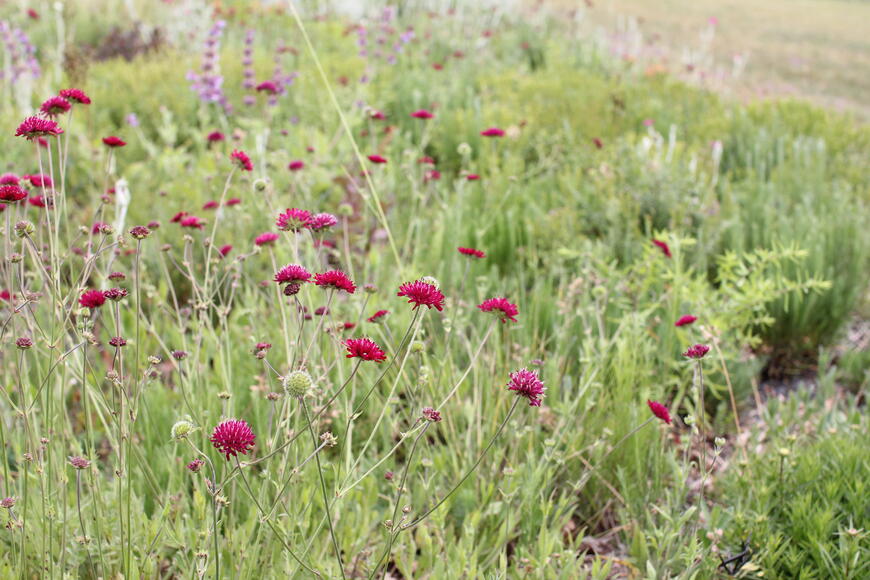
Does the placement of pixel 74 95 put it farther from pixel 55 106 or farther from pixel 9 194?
pixel 9 194

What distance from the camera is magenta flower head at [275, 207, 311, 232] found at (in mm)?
1448

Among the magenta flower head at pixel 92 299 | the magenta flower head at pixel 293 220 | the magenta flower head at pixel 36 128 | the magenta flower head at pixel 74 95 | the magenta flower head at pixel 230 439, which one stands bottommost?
the magenta flower head at pixel 230 439

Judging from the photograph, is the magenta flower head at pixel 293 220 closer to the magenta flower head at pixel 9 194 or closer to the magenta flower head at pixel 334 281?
the magenta flower head at pixel 334 281

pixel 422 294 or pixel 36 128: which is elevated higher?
pixel 36 128

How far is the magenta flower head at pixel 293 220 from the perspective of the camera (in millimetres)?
1448

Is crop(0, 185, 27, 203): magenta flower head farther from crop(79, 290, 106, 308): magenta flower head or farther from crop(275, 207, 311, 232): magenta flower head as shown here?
crop(275, 207, 311, 232): magenta flower head

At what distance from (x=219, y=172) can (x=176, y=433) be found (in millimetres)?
2716

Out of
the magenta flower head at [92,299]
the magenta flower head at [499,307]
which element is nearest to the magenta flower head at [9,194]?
the magenta flower head at [92,299]

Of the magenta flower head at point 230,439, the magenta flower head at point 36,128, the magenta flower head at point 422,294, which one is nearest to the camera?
the magenta flower head at point 230,439

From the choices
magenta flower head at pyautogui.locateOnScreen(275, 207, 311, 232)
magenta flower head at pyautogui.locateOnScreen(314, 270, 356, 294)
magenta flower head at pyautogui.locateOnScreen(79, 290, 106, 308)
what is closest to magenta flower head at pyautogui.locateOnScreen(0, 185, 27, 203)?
magenta flower head at pyautogui.locateOnScreen(79, 290, 106, 308)

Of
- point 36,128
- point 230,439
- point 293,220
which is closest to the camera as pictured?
point 230,439

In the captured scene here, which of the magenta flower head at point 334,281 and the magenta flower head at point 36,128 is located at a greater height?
the magenta flower head at point 36,128

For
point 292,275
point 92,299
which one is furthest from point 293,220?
point 92,299

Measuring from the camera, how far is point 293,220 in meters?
1.48
